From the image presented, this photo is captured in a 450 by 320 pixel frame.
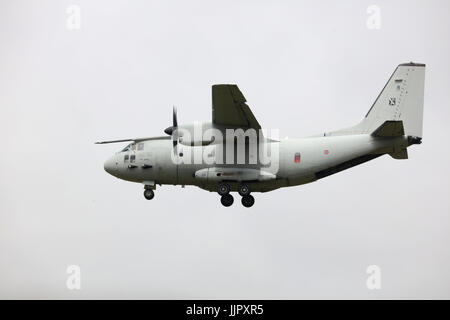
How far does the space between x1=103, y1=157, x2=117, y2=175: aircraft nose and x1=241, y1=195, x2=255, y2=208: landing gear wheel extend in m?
6.22

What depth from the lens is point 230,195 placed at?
42000mm

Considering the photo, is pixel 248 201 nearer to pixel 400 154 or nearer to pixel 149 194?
pixel 149 194

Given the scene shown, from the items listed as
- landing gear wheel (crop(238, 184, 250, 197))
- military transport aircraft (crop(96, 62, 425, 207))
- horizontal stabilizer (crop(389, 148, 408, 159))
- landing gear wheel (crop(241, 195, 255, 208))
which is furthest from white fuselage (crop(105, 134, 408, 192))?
horizontal stabilizer (crop(389, 148, 408, 159))

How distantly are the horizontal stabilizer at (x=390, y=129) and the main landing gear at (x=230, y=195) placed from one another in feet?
19.9

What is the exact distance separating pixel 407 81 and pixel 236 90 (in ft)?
26.4

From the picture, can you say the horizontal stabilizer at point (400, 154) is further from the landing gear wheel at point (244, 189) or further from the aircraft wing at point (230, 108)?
the landing gear wheel at point (244, 189)

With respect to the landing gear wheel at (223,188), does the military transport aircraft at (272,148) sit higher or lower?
higher

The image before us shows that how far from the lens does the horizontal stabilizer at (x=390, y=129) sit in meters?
38.8

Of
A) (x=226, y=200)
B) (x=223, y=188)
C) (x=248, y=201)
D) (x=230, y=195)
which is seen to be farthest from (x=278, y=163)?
(x=226, y=200)

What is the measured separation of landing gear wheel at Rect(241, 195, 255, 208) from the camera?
4197 centimetres

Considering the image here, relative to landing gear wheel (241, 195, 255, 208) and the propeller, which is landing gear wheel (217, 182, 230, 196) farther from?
the propeller

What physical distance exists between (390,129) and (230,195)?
770cm

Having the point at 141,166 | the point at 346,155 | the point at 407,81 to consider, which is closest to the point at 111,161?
the point at 141,166

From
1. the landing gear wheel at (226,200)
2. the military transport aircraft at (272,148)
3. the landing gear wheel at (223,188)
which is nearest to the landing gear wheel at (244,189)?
the military transport aircraft at (272,148)
